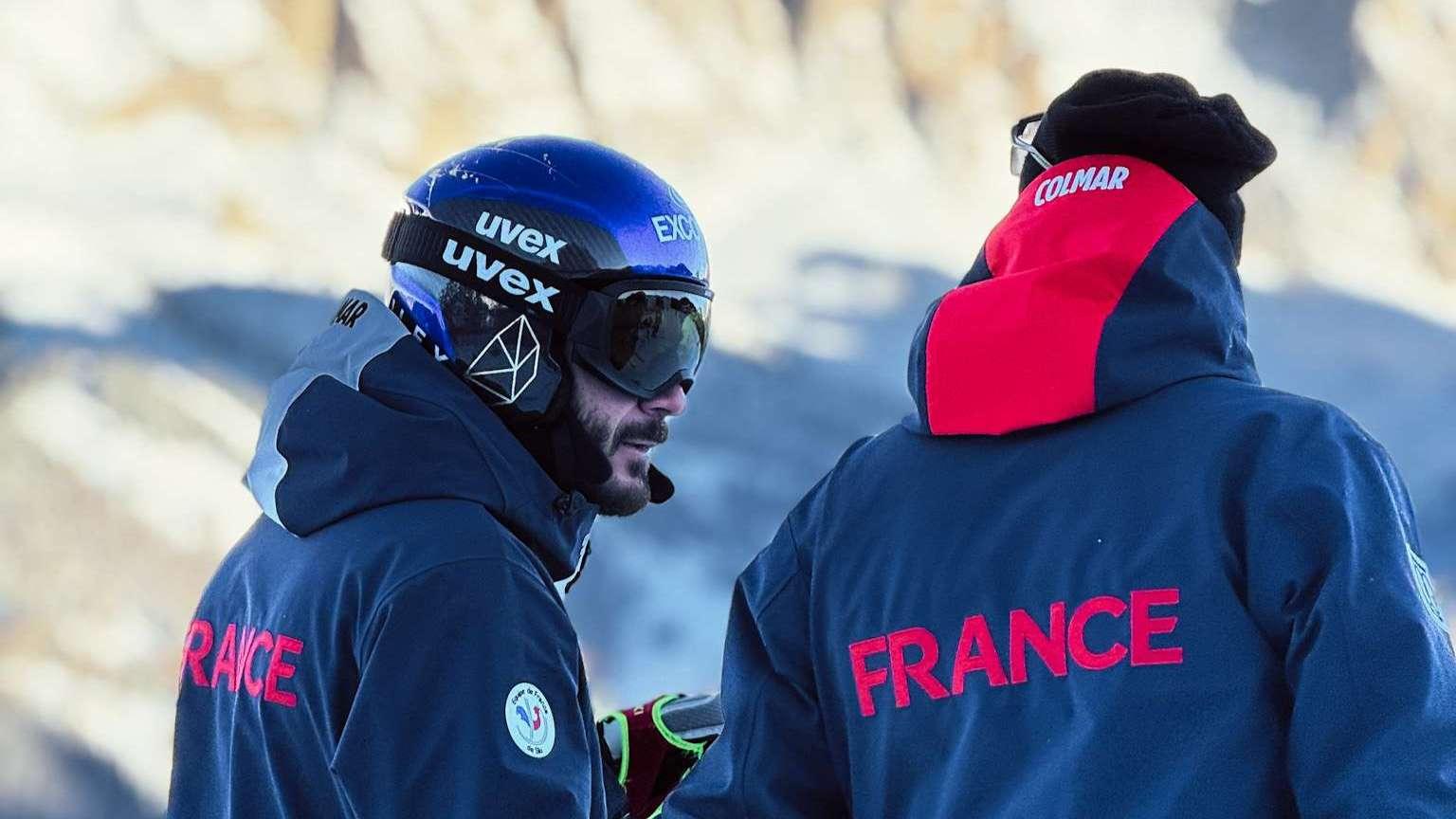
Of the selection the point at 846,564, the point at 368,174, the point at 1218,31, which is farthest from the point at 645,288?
the point at 1218,31

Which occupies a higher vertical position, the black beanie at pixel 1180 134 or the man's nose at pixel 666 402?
the man's nose at pixel 666 402

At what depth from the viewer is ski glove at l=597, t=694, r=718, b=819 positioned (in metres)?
2.18

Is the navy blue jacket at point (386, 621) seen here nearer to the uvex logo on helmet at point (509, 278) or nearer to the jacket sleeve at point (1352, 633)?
the uvex logo on helmet at point (509, 278)

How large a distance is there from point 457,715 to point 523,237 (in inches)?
27.5

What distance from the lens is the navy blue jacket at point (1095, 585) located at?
1304mm

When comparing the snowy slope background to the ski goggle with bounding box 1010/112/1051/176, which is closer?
the ski goggle with bounding box 1010/112/1051/176

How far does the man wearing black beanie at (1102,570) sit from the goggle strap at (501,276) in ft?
1.76

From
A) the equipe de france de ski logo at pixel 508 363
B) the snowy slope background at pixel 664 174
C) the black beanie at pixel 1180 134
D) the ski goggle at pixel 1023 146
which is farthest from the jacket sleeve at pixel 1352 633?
the snowy slope background at pixel 664 174

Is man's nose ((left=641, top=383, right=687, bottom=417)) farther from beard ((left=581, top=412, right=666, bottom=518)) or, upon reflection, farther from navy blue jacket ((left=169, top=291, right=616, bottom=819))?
navy blue jacket ((left=169, top=291, right=616, bottom=819))

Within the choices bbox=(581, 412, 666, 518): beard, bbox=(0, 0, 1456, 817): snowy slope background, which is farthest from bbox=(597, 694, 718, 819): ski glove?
bbox=(0, 0, 1456, 817): snowy slope background

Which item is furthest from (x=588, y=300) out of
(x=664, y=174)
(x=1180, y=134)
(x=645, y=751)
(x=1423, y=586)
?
(x=664, y=174)

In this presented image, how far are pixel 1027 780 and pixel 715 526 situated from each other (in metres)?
4.89

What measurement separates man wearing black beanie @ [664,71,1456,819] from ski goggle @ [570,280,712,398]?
497mm

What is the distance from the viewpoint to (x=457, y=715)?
65.2 inches
